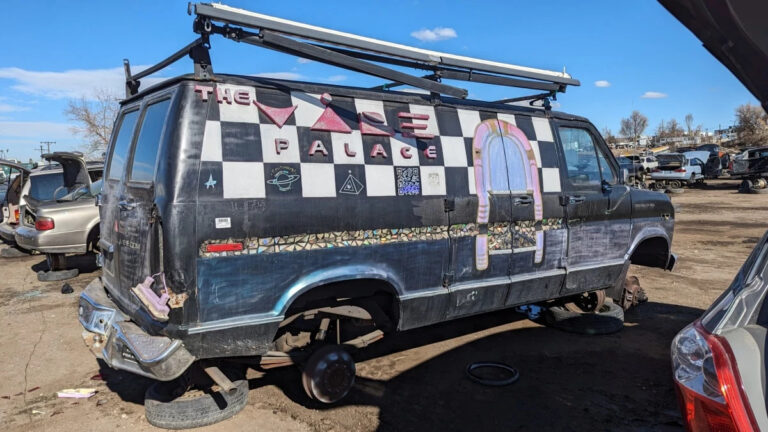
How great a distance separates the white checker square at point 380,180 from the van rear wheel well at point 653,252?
353cm

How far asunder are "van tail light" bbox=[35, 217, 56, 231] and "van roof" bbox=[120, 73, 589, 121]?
4753 millimetres

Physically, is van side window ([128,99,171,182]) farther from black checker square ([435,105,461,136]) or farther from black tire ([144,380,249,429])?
black checker square ([435,105,461,136])

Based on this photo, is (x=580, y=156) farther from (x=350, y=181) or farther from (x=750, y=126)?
(x=750, y=126)

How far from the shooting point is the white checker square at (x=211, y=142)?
3.08 metres

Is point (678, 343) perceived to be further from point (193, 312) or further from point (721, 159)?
point (721, 159)

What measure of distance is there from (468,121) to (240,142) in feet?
6.50

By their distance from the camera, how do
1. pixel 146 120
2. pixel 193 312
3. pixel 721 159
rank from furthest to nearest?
pixel 721 159
pixel 146 120
pixel 193 312

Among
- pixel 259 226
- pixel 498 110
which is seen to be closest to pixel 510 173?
pixel 498 110

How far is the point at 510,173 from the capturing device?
4.39 m

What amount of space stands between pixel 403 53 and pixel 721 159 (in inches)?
1245

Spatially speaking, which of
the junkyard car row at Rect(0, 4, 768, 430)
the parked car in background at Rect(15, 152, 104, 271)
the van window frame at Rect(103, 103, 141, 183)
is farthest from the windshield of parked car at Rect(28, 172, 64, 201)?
the van window frame at Rect(103, 103, 141, 183)

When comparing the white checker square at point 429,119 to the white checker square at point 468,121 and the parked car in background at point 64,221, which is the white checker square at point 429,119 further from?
the parked car in background at point 64,221

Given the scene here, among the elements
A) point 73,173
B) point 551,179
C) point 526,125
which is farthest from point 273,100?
point 73,173

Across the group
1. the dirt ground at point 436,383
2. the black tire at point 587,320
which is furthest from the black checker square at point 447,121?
the black tire at point 587,320
